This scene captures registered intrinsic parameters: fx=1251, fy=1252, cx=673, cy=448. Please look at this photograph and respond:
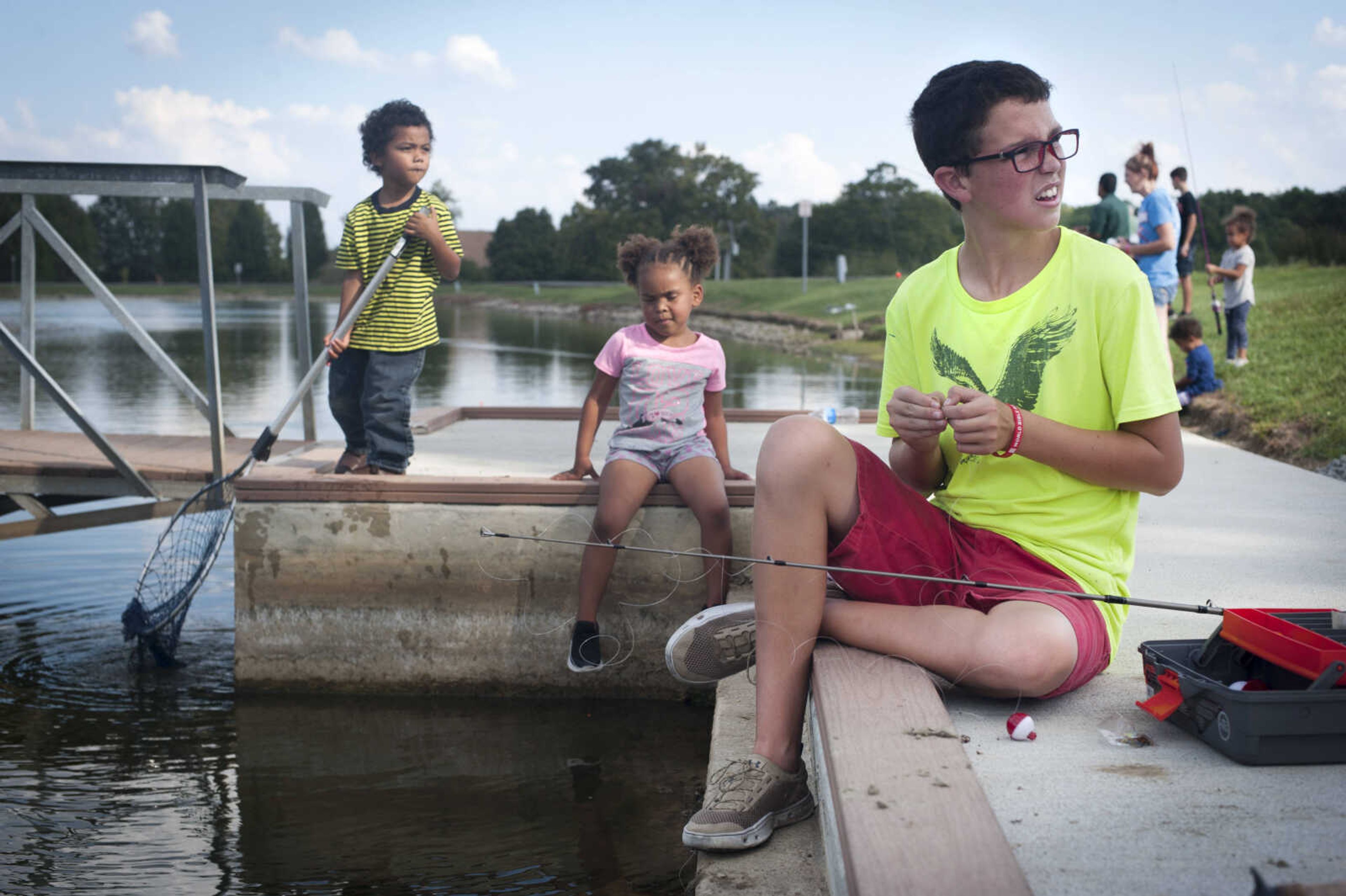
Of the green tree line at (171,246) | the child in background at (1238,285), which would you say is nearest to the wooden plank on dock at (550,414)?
the child in background at (1238,285)

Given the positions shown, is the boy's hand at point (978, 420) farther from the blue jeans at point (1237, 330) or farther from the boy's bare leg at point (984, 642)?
the blue jeans at point (1237, 330)

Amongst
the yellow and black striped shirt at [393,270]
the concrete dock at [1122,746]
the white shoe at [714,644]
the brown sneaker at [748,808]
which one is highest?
the yellow and black striped shirt at [393,270]

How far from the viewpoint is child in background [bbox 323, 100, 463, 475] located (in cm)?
505

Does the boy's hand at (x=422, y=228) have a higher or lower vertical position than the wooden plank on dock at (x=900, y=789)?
higher

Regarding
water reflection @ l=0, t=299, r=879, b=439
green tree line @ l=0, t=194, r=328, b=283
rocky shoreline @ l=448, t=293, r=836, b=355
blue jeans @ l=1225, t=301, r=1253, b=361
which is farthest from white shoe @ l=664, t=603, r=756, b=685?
green tree line @ l=0, t=194, r=328, b=283

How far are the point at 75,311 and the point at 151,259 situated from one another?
5388 cm

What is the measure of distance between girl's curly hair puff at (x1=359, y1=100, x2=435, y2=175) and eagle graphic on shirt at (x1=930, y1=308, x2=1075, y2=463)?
3209 millimetres

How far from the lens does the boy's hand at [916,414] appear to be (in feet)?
8.13

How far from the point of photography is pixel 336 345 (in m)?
5.07

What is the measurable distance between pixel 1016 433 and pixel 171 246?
10878cm

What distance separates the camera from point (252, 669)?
16.0 feet

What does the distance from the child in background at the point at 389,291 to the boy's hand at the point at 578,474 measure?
81cm

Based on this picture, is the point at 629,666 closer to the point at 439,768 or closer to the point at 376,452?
the point at 439,768

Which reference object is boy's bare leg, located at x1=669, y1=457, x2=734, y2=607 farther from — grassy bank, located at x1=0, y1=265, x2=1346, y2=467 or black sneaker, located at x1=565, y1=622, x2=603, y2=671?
grassy bank, located at x1=0, y1=265, x2=1346, y2=467
